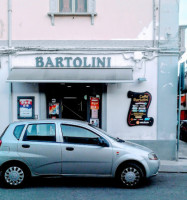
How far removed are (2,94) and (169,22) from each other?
674 cm

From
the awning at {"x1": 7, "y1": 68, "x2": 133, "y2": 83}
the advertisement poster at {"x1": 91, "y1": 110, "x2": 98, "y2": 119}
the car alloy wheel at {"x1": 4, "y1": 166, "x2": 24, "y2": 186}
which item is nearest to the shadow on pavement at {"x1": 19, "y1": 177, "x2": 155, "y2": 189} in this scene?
the car alloy wheel at {"x1": 4, "y1": 166, "x2": 24, "y2": 186}

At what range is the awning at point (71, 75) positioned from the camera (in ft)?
29.2

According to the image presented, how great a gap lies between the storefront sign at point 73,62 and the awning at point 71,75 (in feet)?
0.99

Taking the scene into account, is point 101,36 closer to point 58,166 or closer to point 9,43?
point 9,43

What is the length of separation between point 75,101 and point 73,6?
11.8 ft

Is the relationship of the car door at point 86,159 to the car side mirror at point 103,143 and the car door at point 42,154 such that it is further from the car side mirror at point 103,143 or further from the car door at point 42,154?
the car door at point 42,154

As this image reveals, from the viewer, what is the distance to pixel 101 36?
9.92m

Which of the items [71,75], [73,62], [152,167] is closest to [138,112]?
[71,75]

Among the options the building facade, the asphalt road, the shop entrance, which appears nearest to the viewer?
the asphalt road

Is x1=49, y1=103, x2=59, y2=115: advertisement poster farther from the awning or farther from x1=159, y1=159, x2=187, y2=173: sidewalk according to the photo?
x1=159, y1=159, x2=187, y2=173: sidewalk

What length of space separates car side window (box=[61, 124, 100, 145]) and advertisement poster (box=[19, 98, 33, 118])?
3.90 meters

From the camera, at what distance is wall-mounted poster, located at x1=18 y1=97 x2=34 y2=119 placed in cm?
1000

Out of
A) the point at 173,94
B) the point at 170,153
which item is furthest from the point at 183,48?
the point at 170,153

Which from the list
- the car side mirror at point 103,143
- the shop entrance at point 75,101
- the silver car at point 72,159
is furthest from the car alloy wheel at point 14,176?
the shop entrance at point 75,101
